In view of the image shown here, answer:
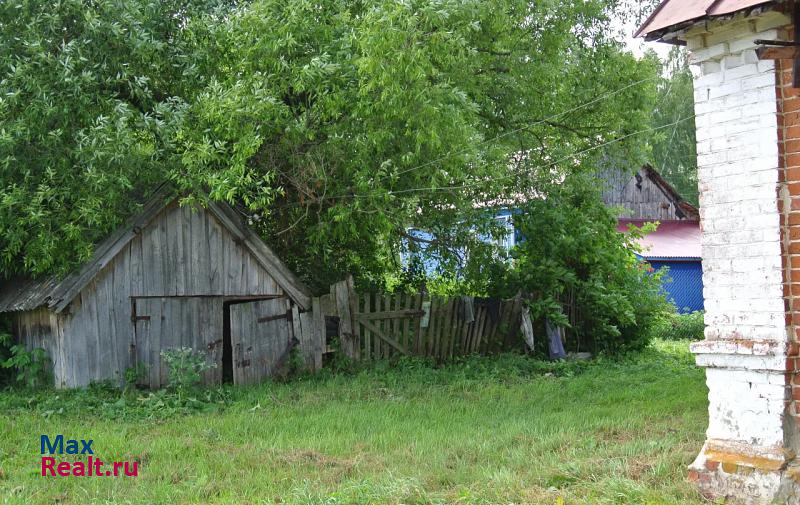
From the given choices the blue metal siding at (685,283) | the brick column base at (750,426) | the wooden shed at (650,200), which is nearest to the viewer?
the brick column base at (750,426)

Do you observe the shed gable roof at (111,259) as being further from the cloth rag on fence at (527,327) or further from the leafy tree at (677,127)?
the leafy tree at (677,127)

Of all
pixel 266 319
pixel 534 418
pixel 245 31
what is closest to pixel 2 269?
pixel 266 319

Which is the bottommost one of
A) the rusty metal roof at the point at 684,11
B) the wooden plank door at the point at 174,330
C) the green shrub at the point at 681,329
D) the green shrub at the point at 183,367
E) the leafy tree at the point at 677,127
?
the green shrub at the point at 681,329

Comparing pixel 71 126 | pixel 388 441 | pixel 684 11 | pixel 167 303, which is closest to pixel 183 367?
pixel 167 303

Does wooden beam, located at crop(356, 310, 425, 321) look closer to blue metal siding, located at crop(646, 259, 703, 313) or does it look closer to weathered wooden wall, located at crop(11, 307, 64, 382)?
weathered wooden wall, located at crop(11, 307, 64, 382)

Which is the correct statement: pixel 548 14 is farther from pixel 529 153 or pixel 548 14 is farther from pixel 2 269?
pixel 2 269

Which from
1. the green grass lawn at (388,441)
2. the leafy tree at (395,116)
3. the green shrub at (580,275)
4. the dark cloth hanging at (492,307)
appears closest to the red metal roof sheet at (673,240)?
the green shrub at (580,275)

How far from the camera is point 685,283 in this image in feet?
88.4

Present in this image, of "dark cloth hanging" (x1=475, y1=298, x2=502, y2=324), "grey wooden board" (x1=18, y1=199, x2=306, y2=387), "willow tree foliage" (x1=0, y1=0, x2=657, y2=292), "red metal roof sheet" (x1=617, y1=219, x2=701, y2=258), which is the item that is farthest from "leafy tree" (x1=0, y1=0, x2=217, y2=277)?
"red metal roof sheet" (x1=617, y1=219, x2=701, y2=258)

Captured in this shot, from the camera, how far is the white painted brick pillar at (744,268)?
579 centimetres

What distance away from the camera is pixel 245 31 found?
11773 millimetres

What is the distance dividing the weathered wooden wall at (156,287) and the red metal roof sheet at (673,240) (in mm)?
14519

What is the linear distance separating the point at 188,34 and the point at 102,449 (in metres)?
6.97

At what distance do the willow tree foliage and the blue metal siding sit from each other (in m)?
14.6
